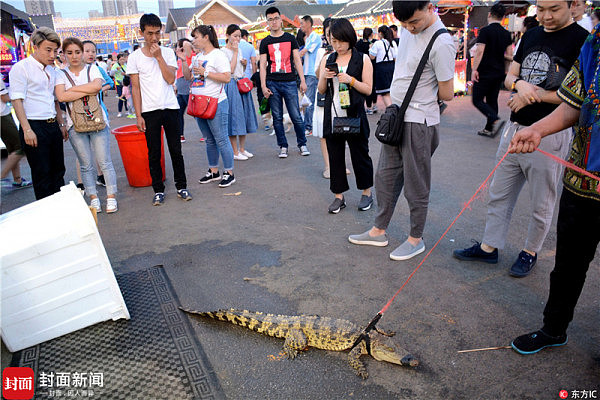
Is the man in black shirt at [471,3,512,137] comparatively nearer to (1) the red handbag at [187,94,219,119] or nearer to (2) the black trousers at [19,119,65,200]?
(1) the red handbag at [187,94,219,119]

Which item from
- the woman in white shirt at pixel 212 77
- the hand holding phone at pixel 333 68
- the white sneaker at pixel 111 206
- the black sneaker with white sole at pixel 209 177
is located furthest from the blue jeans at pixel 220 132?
the hand holding phone at pixel 333 68

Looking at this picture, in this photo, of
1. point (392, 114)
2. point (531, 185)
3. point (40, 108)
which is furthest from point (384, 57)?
point (40, 108)

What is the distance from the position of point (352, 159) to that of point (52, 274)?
3.26 m

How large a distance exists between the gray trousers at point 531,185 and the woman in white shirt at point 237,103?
176 inches

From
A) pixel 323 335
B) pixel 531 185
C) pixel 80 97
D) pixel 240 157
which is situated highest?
pixel 80 97

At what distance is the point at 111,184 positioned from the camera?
17.2ft

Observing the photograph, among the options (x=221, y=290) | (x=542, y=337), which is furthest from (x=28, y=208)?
(x=542, y=337)

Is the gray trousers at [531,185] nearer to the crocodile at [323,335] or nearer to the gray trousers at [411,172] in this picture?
the gray trousers at [411,172]

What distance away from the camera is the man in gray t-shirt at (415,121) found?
3.21m

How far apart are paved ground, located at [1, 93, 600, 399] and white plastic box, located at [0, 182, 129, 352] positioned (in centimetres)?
33

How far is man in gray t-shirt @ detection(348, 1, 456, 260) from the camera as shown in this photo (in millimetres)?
3207

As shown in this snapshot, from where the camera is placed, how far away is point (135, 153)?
5867mm

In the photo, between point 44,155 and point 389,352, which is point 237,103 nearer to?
point 44,155

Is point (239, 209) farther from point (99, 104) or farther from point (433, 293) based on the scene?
point (433, 293)
